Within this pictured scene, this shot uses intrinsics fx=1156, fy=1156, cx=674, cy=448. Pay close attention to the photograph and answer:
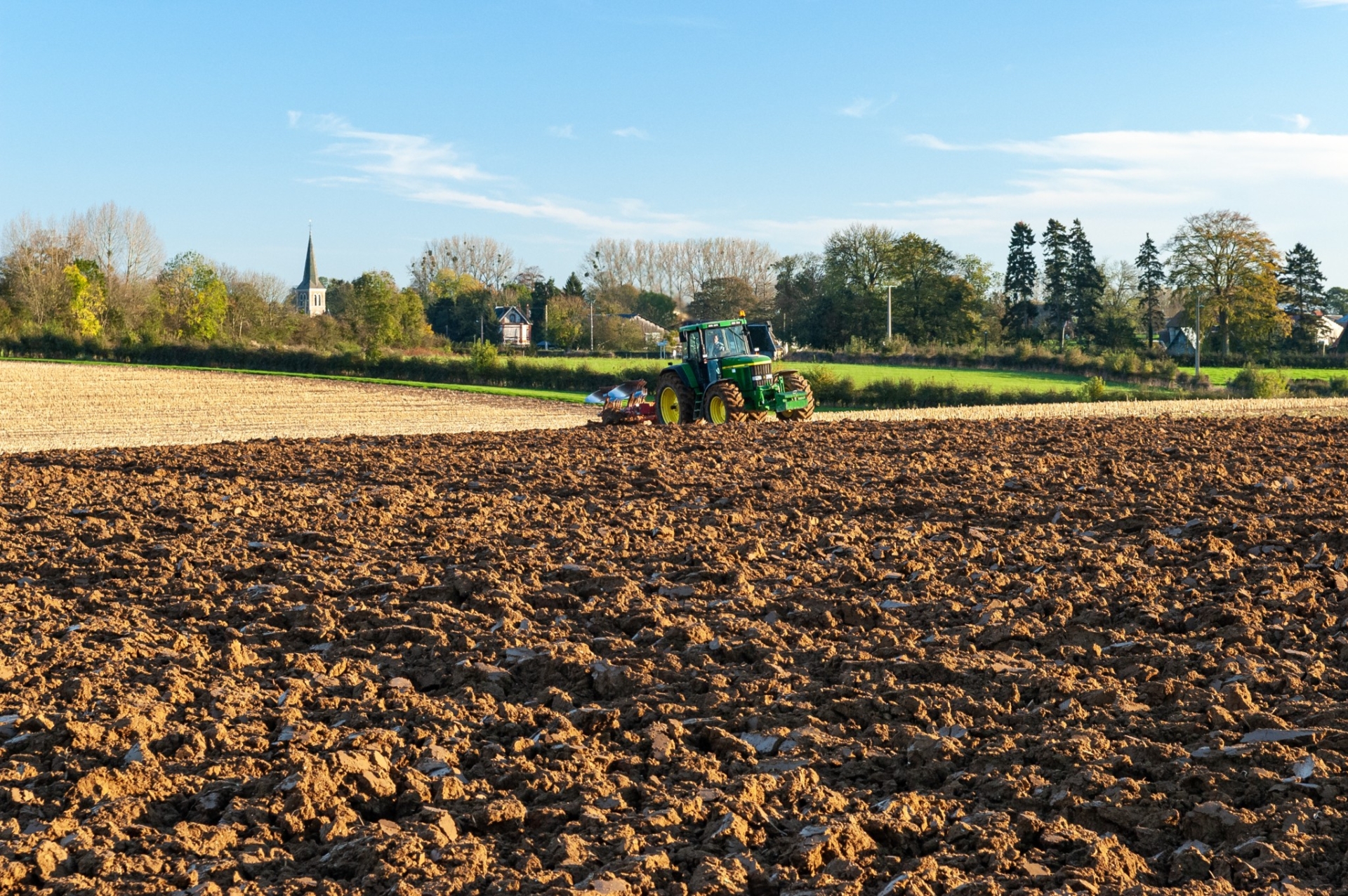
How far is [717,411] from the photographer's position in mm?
19656

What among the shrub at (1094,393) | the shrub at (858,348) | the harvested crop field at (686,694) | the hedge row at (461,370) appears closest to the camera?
the harvested crop field at (686,694)

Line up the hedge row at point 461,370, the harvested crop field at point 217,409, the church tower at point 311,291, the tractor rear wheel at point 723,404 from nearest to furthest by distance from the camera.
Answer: the tractor rear wheel at point 723,404, the harvested crop field at point 217,409, the hedge row at point 461,370, the church tower at point 311,291

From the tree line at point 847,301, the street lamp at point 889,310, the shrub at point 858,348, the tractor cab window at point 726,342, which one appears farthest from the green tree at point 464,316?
the tractor cab window at point 726,342

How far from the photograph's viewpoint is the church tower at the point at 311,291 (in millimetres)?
127125

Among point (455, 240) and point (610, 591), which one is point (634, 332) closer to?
point (455, 240)

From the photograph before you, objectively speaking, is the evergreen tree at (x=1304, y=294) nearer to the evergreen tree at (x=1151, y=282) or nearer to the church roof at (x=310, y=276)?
the evergreen tree at (x=1151, y=282)

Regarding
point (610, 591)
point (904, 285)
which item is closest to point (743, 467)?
point (610, 591)

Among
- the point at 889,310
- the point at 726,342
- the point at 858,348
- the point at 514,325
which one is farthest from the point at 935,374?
the point at 514,325

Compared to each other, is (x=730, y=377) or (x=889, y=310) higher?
(x=889, y=310)

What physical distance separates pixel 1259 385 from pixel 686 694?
126ft

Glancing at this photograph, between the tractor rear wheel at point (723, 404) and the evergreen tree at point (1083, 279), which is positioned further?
the evergreen tree at point (1083, 279)

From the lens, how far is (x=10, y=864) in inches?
155

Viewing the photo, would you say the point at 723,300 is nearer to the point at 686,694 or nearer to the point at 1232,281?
the point at 1232,281

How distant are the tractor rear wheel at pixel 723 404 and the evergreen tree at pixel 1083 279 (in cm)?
6452
